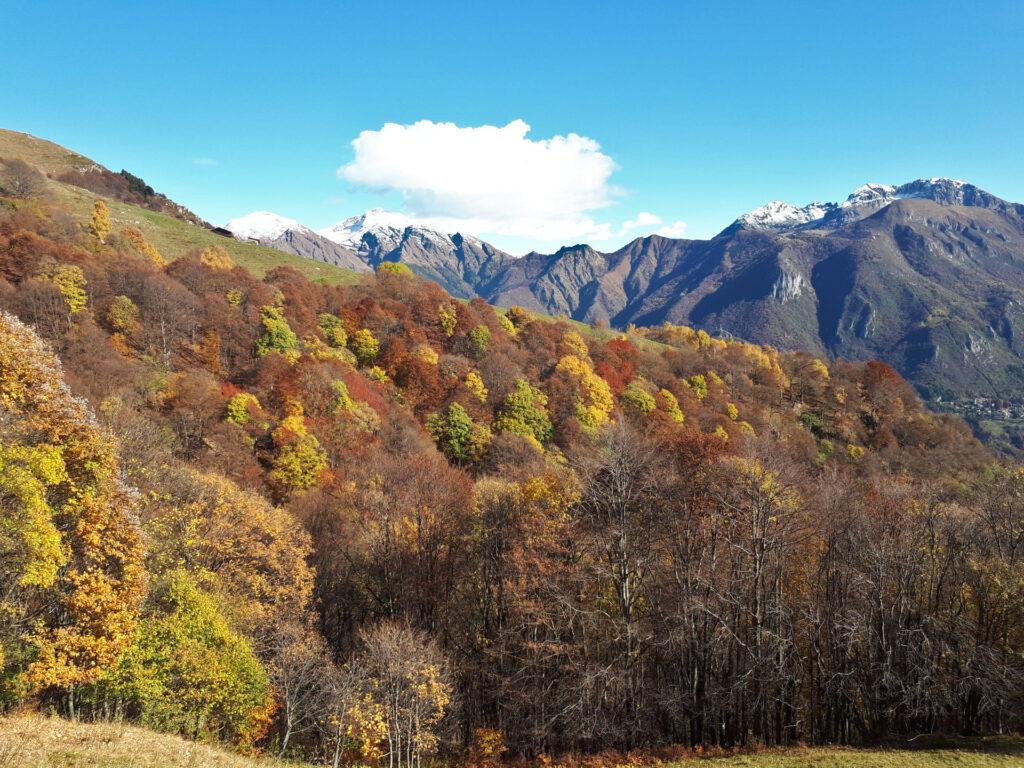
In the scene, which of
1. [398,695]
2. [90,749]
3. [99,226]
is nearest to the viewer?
[90,749]

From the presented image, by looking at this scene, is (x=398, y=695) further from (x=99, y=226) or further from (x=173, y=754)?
(x=99, y=226)

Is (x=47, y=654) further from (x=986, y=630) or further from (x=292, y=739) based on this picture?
(x=986, y=630)

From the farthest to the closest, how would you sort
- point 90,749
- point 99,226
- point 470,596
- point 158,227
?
point 158,227
point 99,226
point 470,596
point 90,749

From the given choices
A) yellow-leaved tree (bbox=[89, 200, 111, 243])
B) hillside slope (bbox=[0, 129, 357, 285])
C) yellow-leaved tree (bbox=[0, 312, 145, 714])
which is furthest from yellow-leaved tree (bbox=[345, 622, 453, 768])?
hillside slope (bbox=[0, 129, 357, 285])

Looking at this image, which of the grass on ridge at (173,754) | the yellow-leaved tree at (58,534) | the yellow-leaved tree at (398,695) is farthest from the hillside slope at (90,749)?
the yellow-leaved tree at (398,695)

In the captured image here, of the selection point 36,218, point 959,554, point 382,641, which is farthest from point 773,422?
point 36,218

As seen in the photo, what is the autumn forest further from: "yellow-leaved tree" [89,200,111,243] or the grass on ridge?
"yellow-leaved tree" [89,200,111,243]

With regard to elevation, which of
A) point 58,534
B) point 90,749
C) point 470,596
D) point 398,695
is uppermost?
point 58,534

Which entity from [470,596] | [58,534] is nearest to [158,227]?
[470,596]

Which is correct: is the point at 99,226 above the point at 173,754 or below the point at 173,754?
above

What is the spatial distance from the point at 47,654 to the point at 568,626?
2266cm

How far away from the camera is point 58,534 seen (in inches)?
701

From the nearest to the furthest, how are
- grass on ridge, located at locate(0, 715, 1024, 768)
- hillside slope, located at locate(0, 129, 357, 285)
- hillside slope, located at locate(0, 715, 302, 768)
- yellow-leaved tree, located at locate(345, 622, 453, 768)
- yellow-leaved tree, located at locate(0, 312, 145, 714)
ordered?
hillside slope, located at locate(0, 715, 302, 768)
grass on ridge, located at locate(0, 715, 1024, 768)
yellow-leaved tree, located at locate(0, 312, 145, 714)
yellow-leaved tree, located at locate(345, 622, 453, 768)
hillside slope, located at locate(0, 129, 357, 285)

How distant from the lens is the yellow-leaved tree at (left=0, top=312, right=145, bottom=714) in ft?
57.4
